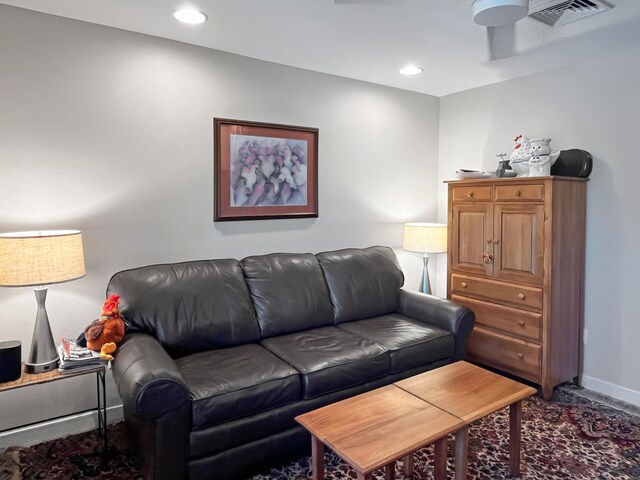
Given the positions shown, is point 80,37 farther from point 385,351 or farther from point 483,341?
point 483,341

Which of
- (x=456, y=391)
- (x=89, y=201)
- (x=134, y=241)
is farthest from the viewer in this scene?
(x=134, y=241)

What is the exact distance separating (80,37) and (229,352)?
2.02m

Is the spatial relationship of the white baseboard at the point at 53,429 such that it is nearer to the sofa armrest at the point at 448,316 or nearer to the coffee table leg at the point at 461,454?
the coffee table leg at the point at 461,454

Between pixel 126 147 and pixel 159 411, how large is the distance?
1.64 meters

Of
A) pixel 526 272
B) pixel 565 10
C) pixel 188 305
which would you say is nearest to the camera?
pixel 565 10

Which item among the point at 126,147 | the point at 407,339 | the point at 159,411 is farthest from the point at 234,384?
the point at 126,147

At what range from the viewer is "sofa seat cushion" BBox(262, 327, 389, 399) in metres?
2.26

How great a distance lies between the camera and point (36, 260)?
2000mm

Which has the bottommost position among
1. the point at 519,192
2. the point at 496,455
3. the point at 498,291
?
the point at 496,455

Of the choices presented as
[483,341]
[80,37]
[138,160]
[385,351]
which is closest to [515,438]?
[385,351]

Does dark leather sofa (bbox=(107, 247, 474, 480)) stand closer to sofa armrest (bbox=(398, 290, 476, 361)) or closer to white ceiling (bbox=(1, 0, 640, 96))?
sofa armrest (bbox=(398, 290, 476, 361))

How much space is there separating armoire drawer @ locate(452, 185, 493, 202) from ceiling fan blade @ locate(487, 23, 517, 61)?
924 mm

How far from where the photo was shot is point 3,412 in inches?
92.0

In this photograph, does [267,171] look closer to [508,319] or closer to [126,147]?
[126,147]
